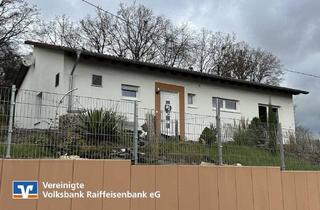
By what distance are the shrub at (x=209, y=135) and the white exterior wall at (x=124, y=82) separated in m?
5.59

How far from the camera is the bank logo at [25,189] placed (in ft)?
23.6

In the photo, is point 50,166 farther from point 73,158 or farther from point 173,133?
point 173,133

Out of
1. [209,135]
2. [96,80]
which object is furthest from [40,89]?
[209,135]

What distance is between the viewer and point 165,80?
19766mm

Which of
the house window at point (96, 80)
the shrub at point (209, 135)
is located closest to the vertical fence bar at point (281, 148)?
the shrub at point (209, 135)

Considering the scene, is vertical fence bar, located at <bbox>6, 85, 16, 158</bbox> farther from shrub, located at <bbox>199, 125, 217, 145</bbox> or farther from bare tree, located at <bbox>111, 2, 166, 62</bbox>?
bare tree, located at <bbox>111, 2, 166, 62</bbox>

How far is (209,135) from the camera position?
10078 millimetres

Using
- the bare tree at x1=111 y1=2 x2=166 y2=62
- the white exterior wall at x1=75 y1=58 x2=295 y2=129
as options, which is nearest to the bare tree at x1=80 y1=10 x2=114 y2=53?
the bare tree at x1=111 y1=2 x2=166 y2=62

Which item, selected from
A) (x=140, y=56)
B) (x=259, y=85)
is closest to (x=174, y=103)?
(x=259, y=85)

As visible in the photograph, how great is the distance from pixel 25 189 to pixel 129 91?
1174 centimetres

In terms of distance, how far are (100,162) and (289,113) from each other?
19.0 meters

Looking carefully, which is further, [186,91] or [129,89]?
[186,91]

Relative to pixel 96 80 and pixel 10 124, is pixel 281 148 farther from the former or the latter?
pixel 96 80

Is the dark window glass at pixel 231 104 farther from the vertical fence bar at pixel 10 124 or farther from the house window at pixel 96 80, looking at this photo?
the vertical fence bar at pixel 10 124
